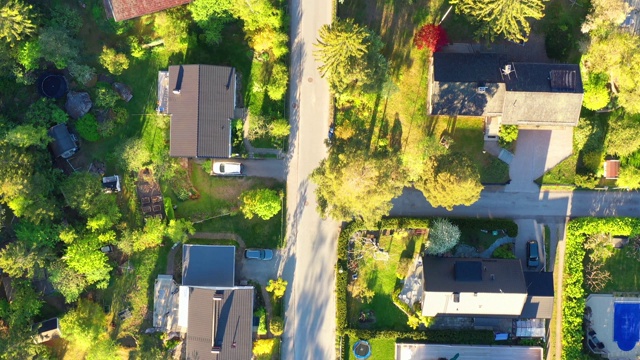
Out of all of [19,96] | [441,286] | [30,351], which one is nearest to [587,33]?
[441,286]

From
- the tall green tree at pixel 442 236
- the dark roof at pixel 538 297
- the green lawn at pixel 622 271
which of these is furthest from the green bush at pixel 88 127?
the green lawn at pixel 622 271

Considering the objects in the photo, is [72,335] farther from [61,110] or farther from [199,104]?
[199,104]

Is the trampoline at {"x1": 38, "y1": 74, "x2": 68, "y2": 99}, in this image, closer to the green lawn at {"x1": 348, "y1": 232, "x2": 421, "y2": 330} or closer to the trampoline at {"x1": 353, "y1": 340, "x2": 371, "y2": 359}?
the green lawn at {"x1": 348, "y1": 232, "x2": 421, "y2": 330}

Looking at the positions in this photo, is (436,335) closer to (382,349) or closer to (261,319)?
(382,349)

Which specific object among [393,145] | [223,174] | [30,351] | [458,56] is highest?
[458,56]

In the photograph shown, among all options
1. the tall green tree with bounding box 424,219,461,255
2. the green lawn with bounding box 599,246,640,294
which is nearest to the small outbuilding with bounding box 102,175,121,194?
the tall green tree with bounding box 424,219,461,255

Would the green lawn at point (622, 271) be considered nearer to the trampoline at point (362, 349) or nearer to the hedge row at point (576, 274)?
the hedge row at point (576, 274)
